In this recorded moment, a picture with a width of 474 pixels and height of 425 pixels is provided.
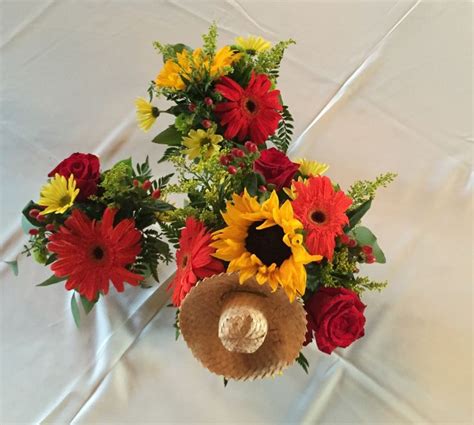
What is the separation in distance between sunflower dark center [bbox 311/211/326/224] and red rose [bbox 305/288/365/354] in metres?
0.09

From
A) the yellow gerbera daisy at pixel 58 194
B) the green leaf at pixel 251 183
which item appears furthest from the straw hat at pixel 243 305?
the yellow gerbera daisy at pixel 58 194

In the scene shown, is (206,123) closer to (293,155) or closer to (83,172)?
(83,172)

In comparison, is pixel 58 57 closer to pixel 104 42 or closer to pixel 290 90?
pixel 104 42

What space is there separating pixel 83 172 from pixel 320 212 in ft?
0.99

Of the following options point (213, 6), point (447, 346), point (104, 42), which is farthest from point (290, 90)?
point (447, 346)

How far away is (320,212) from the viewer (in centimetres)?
45

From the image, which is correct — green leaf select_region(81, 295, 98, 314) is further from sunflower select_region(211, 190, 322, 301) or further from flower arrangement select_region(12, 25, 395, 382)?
sunflower select_region(211, 190, 322, 301)

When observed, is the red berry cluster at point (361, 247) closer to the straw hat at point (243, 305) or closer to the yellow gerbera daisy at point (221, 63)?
the straw hat at point (243, 305)

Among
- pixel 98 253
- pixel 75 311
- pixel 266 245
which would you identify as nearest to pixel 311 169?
pixel 266 245

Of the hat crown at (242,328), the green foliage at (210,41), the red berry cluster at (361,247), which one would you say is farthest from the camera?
the green foliage at (210,41)

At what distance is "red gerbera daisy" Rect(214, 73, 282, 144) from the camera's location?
0.60 m

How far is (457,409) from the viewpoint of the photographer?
0.58 metres

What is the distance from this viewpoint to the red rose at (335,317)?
475mm

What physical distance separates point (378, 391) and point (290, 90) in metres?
0.59
